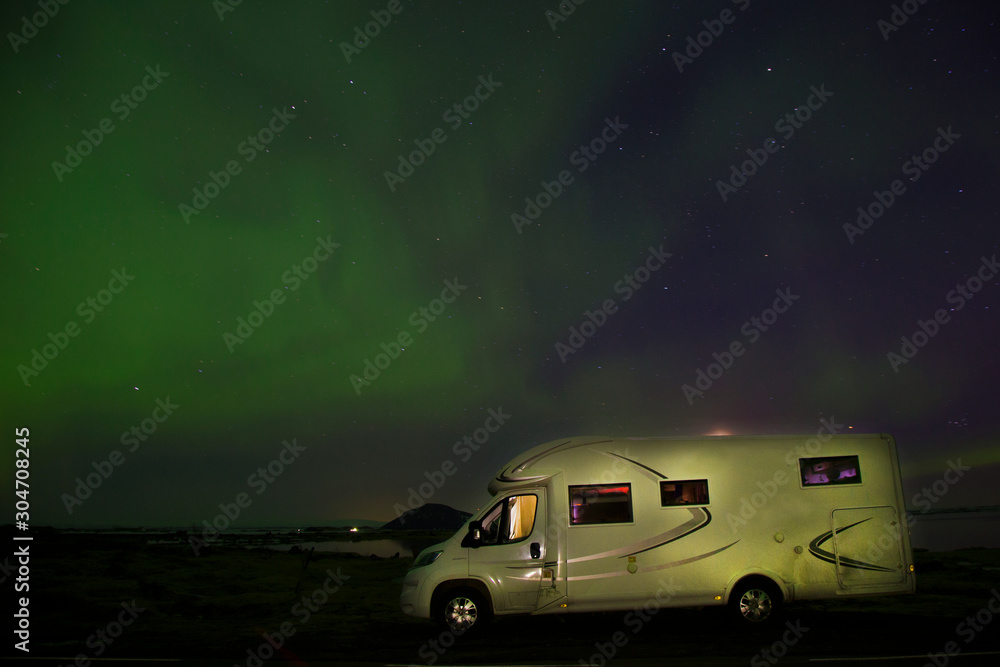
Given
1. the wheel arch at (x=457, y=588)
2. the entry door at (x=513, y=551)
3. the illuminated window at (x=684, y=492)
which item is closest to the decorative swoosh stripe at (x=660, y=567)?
the entry door at (x=513, y=551)

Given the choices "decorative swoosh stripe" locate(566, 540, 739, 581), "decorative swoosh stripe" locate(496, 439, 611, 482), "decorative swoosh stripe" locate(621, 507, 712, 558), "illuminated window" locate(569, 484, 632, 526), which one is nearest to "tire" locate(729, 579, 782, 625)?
"decorative swoosh stripe" locate(566, 540, 739, 581)

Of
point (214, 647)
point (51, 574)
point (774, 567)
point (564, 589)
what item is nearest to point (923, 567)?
point (774, 567)

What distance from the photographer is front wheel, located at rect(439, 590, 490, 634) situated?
1023 centimetres

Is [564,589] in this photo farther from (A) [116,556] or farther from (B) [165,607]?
(A) [116,556]

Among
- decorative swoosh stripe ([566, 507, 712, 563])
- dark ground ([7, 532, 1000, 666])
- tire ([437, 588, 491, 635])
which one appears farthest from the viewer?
decorative swoosh stripe ([566, 507, 712, 563])

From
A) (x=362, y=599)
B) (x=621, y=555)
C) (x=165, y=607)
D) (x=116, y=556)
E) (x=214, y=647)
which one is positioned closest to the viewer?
(x=214, y=647)

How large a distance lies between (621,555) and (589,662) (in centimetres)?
254

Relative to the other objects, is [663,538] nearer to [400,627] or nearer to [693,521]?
[693,521]

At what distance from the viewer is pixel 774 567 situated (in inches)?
412

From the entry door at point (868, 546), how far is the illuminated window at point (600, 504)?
3387 millimetres

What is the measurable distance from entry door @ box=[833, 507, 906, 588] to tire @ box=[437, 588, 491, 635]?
569cm

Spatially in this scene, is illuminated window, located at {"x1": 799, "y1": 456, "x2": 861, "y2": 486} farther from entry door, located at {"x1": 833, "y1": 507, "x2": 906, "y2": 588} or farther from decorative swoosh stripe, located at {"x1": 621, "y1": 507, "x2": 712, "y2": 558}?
decorative swoosh stripe, located at {"x1": 621, "y1": 507, "x2": 712, "y2": 558}

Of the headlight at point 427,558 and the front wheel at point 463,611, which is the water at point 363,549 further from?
the front wheel at point 463,611

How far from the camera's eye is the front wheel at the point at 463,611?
1023cm
